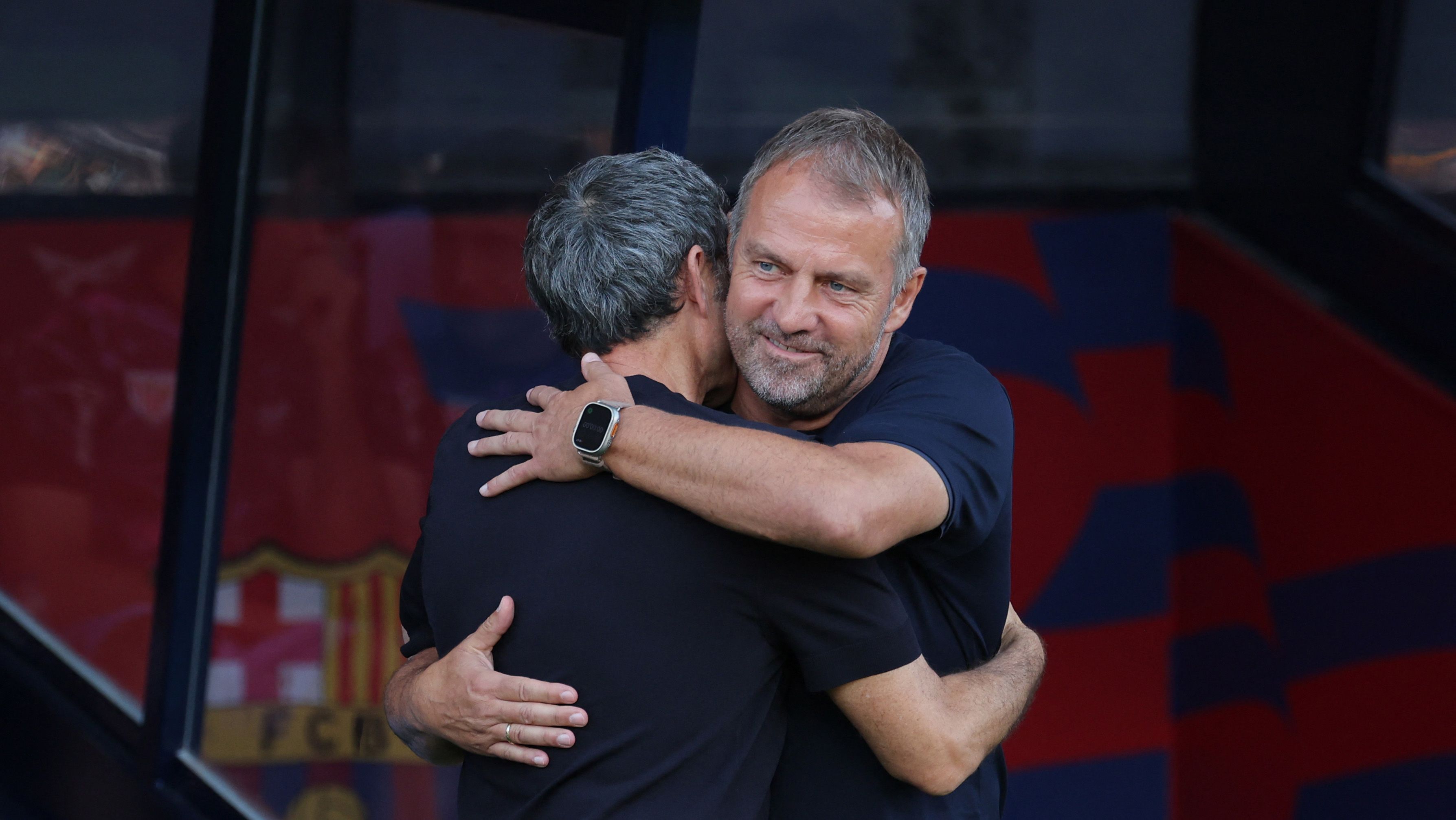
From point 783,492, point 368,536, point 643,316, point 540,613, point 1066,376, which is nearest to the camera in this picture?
point 783,492

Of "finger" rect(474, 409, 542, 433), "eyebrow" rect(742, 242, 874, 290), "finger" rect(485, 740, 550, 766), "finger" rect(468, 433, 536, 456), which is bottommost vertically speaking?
"finger" rect(485, 740, 550, 766)

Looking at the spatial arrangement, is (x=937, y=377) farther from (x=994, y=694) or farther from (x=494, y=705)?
(x=494, y=705)

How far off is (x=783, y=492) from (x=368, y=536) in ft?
7.66

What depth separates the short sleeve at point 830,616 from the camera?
1413 millimetres

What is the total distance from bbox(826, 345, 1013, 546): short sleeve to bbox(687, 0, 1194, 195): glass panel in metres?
2.48

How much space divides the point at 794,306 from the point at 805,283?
32 millimetres

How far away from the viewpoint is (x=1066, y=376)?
4.39 meters

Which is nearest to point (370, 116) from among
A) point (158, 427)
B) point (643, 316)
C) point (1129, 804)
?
point (158, 427)

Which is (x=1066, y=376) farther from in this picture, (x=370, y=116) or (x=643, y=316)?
(x=643, y=316)

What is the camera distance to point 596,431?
56.1 inches

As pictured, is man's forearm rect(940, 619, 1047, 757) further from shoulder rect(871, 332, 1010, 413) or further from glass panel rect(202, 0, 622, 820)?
glass panel rect(202, 0, 622, 820)

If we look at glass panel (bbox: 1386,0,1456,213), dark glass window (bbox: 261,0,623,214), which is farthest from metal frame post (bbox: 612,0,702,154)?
glass panel (bbox: 1386,0,1456,213)

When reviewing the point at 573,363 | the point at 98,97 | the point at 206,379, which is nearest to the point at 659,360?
the point at 573,363

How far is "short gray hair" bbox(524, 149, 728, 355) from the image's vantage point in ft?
5.20
